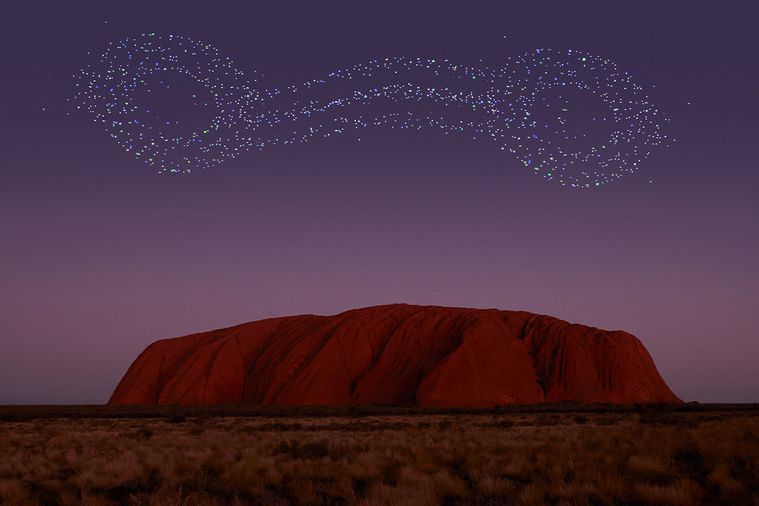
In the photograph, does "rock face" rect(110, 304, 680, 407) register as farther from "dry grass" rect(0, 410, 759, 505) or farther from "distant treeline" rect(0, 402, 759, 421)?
"dry grass" rect(0, 410, 759, 505)

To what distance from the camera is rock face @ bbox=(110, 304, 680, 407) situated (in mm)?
73625

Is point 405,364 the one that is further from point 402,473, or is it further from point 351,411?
point 402,473

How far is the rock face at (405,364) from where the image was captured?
73625 millimetres

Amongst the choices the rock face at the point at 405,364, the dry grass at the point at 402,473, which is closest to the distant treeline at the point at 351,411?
the rock face at the point at 405,364

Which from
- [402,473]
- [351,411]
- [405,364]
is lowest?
[351,411]

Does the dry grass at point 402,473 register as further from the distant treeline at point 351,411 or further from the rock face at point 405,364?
the rock face at point 405,364

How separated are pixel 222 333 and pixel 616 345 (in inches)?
1964

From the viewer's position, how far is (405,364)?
77.9 meters

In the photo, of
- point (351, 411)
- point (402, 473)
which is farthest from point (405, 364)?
point (402, 473)

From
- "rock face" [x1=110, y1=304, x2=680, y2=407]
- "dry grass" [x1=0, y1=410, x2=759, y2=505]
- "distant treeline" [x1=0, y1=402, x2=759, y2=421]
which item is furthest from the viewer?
"rock face" [x1=110, y1=304, x2=680, y2=407]

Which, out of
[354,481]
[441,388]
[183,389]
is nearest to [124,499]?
[354,481]

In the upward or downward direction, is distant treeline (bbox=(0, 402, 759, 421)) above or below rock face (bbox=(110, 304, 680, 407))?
below

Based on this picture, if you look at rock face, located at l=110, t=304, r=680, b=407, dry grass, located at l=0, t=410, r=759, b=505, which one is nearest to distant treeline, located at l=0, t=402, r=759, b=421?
rock face, located at l=110, t=304, r=680, b=407

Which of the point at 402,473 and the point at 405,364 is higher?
the point at 405,364
